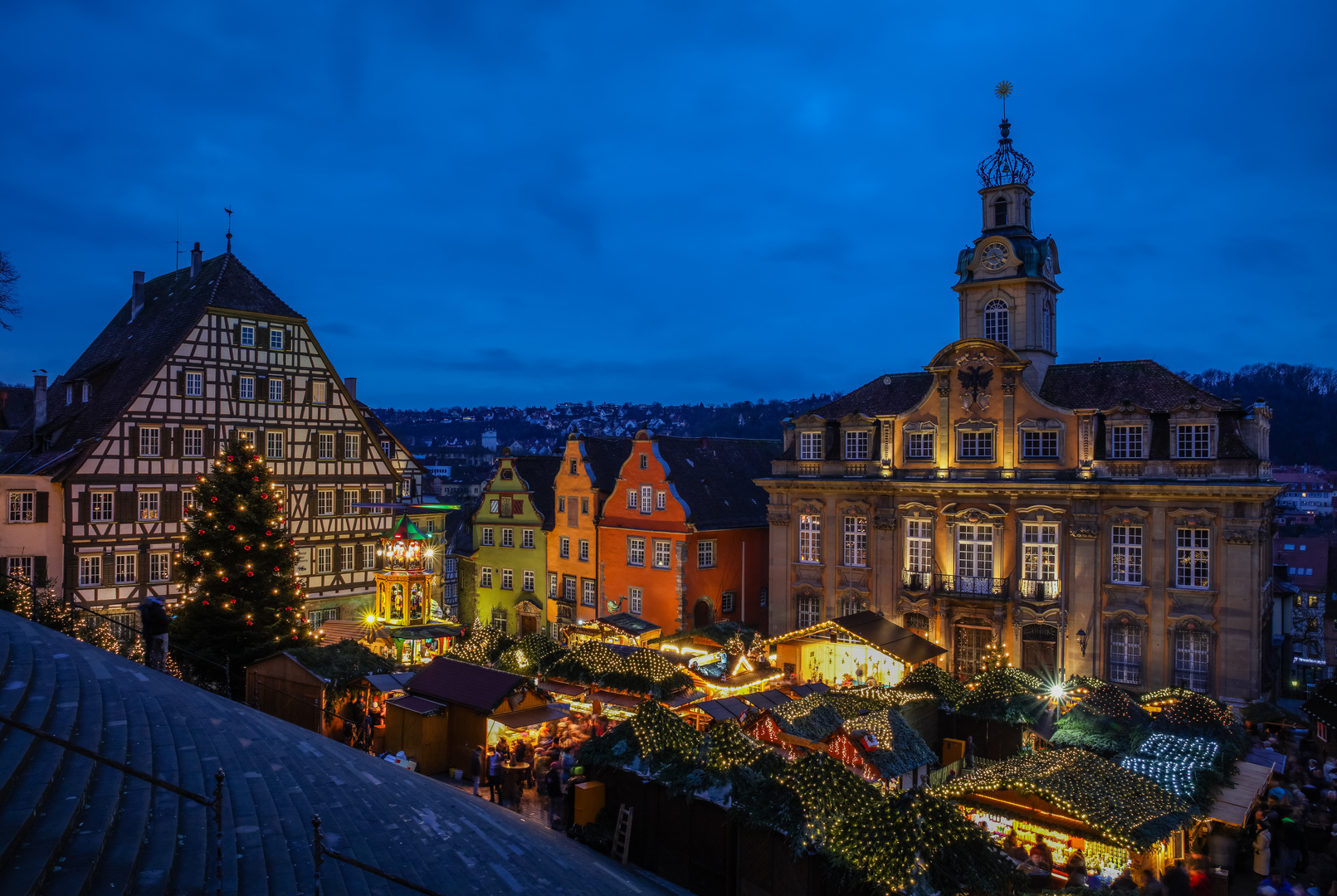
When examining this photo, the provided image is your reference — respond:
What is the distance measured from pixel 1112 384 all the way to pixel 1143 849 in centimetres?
2066

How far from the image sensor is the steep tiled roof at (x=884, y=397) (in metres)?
33.8

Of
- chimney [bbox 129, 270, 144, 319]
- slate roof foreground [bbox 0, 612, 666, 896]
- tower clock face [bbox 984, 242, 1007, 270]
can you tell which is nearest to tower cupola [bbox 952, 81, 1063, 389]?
tower clock face [bbox 984, 242, 1007, 270]

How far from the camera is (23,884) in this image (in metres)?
6.38

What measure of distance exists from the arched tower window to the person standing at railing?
92.6 ft

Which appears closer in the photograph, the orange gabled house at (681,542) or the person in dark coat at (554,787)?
the person in dark coat at (554,787)

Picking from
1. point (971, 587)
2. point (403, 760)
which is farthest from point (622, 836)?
point (971, 587)

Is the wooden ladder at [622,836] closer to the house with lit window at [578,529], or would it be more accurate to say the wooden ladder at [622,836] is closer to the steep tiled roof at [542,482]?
the house with lit window at [578,529]

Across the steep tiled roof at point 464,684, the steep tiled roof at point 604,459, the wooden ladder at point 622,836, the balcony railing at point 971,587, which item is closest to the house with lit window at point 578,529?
the steep tiled roof at point 604,459

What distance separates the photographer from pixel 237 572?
81.5ft

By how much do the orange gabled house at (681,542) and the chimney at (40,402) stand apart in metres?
24.3

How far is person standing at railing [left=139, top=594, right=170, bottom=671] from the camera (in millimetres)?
19375

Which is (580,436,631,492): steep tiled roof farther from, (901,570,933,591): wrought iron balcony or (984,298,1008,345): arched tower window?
(984,298,1008,345): arched tower window

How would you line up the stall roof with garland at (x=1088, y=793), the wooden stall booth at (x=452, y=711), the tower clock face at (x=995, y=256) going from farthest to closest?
the tower clock face at (x=995, y=256) → the wooden stall booth at (x=452, y=711) → the stall roof with garland at (x=1088, y=793)

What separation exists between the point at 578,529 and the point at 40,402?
77.1 feet
